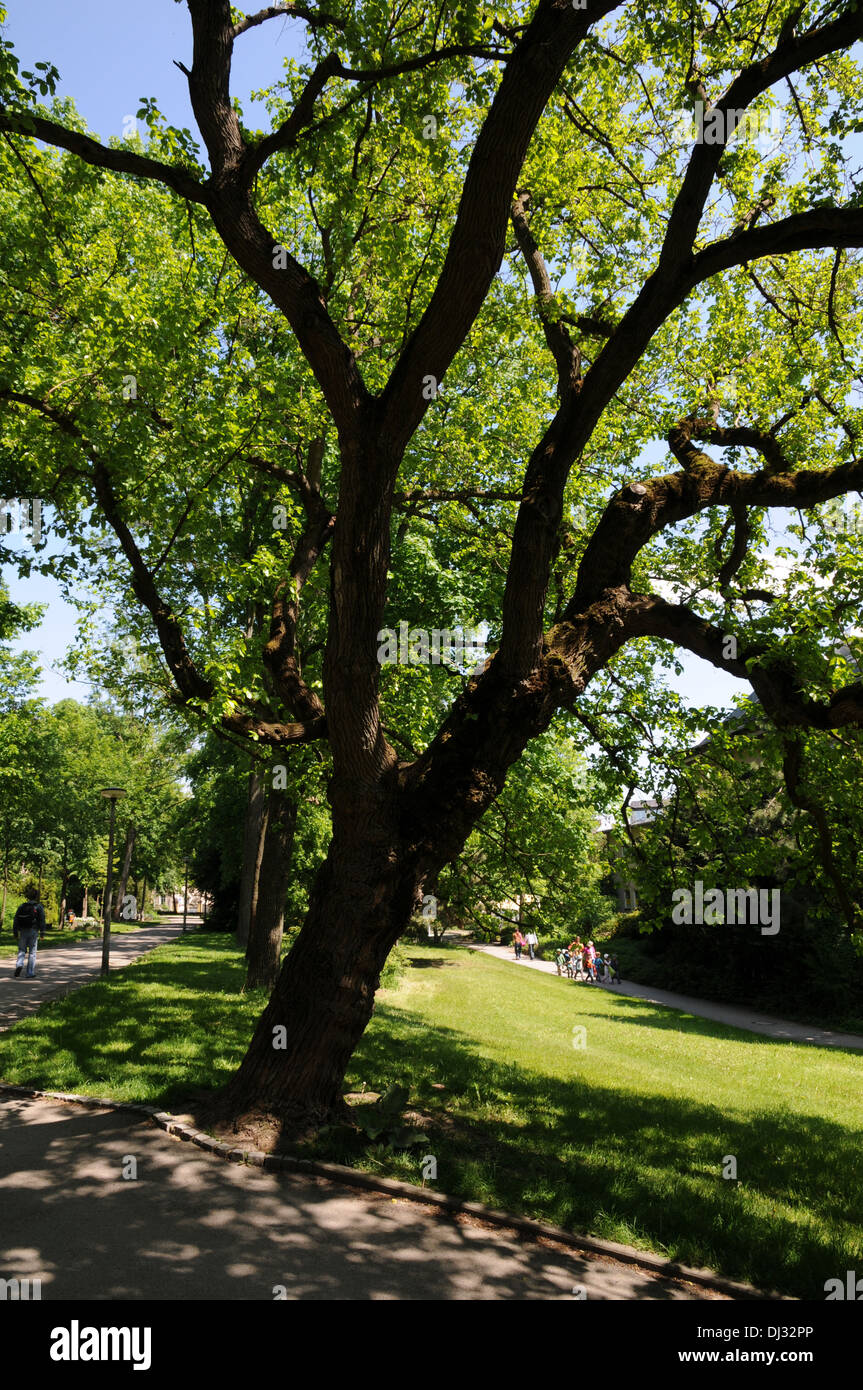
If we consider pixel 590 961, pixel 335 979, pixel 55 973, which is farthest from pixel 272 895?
pixel 590 961

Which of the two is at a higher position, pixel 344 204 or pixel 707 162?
pixel 344 204

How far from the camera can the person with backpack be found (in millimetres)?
16562

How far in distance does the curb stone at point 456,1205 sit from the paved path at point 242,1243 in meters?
0.09

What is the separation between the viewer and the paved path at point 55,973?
1333 cm

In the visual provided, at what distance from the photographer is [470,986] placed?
23516 mm

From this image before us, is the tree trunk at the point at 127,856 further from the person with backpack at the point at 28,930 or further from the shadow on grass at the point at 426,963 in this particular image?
the person with backpack at the point at 28,930

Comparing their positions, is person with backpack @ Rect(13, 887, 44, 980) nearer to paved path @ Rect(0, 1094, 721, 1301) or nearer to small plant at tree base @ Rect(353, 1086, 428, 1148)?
paved path @ Rect(0, 1094, 721, 1301)

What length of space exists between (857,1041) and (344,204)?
2164 centimetres

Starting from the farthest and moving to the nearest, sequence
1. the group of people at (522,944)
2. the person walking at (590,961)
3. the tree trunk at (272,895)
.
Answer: the group of people at (522,944)
the person walking at (590,961)
the tree trunk at (272,895)

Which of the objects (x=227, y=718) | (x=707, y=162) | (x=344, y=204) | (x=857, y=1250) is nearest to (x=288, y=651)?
(x=227, y=718)

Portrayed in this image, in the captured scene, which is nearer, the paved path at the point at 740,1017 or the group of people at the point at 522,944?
the paved path at the point at 740,1017

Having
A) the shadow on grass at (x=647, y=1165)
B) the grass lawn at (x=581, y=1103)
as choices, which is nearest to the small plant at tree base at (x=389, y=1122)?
the grass lawn at (x=581, y=1103)

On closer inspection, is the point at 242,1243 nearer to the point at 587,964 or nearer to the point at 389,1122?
the point at 389,1122
